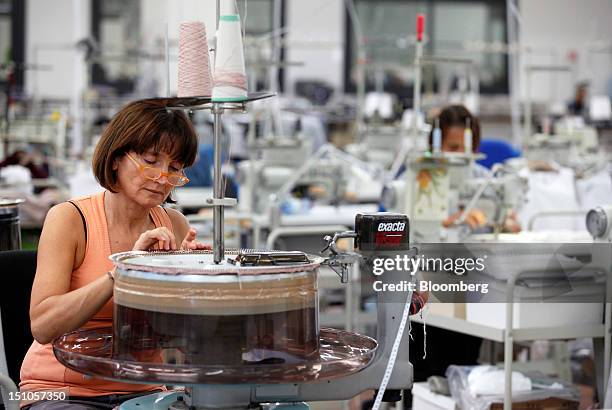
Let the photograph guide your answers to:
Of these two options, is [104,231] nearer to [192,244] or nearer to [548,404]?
A: [192,244]

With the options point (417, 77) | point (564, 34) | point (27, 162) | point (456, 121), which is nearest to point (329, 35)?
point (564, 34)

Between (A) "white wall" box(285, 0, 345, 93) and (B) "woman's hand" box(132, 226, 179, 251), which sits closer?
(B) "woman's hand" box(132, 226, 179, 251)

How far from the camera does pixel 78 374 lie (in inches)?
67.4

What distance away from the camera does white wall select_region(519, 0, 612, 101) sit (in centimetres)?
1183

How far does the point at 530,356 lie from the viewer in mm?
4484

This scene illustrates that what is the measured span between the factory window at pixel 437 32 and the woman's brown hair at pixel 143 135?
31.9 ft

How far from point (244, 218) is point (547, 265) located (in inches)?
82.9

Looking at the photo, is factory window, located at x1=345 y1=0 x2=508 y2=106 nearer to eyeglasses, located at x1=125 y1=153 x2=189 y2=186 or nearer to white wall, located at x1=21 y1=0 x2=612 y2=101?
white wall, located at x1=21 y1=0 x2=612 y2=101

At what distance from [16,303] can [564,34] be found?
11240mm

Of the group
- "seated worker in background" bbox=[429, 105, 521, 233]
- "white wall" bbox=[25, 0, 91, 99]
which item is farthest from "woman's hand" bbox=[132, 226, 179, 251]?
"white wall" bbox=[25, 0, 91, 99]

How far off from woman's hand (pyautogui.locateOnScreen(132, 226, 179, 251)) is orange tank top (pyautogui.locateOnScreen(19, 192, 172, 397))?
0.43 feet

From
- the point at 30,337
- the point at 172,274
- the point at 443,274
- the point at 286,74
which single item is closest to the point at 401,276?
the point at 172,274

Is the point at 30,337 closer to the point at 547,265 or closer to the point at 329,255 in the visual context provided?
the point at 329,255

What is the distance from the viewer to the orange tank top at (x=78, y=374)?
1720 millimetres
